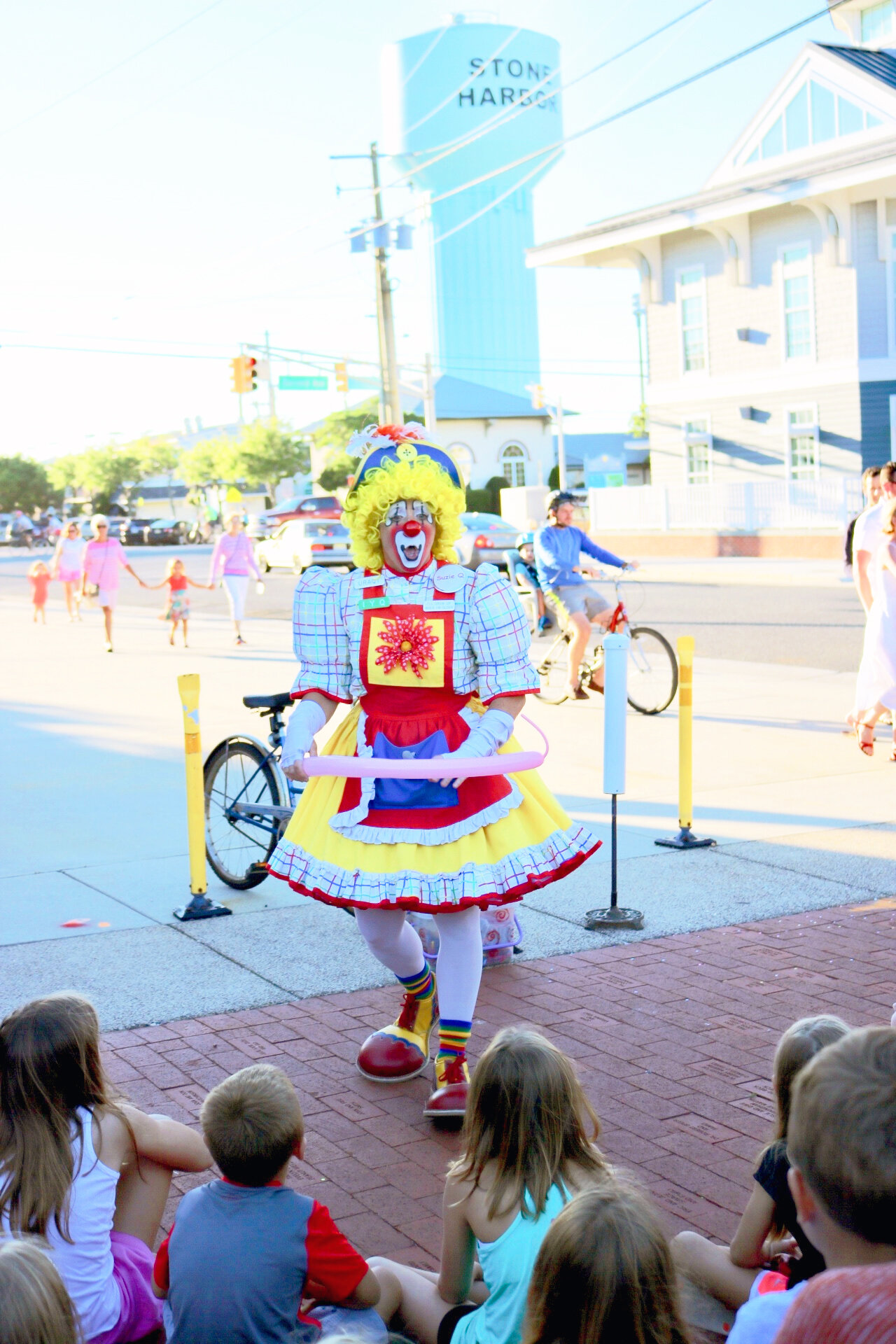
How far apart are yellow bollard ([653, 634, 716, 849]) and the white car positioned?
2632 cm

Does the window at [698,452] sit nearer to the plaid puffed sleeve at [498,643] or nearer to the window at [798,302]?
the window at [798,302]

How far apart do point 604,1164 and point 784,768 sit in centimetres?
697

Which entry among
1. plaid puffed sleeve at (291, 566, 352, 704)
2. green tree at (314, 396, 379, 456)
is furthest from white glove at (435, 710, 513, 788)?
green tree at (314, 396, 379, 456)

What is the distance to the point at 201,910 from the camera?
6.64m

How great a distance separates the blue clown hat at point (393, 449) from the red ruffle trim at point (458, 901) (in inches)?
54.6

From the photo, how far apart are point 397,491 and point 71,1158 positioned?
101 inches

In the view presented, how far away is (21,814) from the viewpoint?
29.6 feet

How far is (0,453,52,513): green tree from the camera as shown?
9919 cm

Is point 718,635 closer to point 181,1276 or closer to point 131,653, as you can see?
point 131,653

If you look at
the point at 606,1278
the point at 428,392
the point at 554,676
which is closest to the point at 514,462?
the point at 428,392

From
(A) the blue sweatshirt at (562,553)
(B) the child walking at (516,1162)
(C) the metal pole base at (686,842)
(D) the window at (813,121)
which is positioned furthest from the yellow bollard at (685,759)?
(D) the window at (813,121)

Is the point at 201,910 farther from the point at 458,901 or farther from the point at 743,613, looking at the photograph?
the point at 743,613

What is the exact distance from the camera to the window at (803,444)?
31981 millimetres

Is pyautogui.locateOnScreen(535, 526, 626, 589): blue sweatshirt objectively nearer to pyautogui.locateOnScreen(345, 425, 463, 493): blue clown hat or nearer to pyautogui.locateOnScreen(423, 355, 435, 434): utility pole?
pyautogui.locateOnScreen(345, 425, 463, 493): blue clown hat
